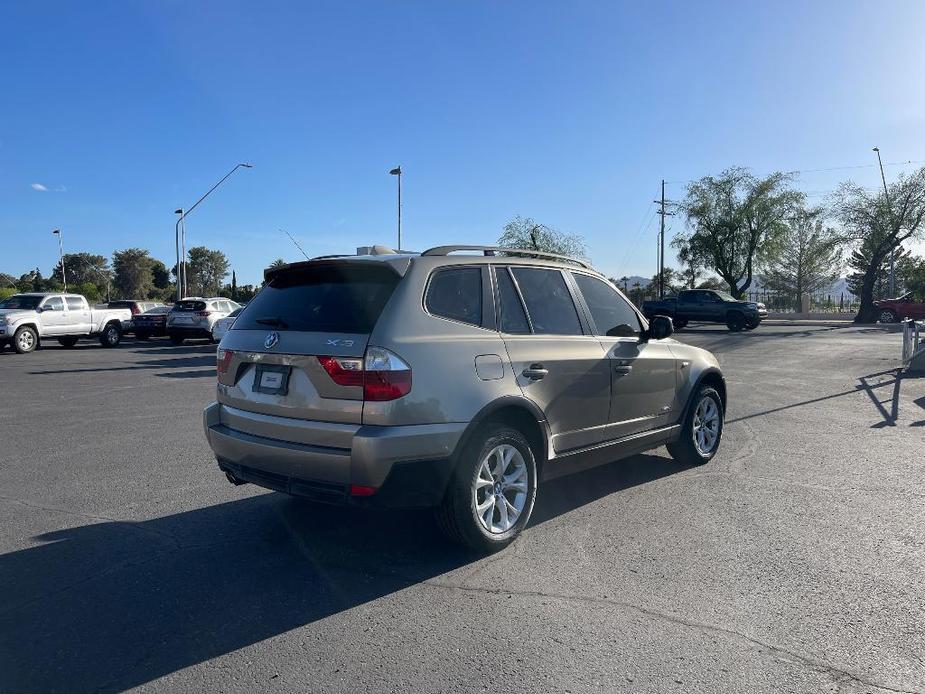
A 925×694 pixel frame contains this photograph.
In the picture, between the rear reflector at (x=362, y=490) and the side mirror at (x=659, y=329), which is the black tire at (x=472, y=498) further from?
the side mirror at (x=659, y=329)

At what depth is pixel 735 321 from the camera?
31.2 meters

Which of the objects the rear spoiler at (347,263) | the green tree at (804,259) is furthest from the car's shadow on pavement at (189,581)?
the green tree at (804,259)

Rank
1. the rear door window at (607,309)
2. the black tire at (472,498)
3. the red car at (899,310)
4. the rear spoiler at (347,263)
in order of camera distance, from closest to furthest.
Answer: the black tire at (472,498) → the rear spoiler at (347,263) → the rear door window at (607,309) → the red car at (899,310)

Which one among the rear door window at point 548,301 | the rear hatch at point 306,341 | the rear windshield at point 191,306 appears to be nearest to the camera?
the rear hatch at point 306,341

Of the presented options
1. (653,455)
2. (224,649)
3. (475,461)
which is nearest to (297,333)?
(475,461)

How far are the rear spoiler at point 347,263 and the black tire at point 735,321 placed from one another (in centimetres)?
2983

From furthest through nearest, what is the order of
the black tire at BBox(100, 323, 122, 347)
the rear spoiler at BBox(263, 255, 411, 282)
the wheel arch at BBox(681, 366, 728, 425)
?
the black tire at BBox(100, 323, 122, 347), the wheel arch at BBox(681, 366, 728, 425), the rear spoiler at BBox(263, 255, 411, 282)

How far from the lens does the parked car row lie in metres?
20.7

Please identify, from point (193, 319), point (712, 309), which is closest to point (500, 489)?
point (193, 319)

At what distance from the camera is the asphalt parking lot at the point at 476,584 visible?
2.90 meters

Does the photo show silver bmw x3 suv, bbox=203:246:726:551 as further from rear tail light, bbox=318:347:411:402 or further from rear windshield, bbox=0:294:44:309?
rear windshield, bbox=0:294:44:309

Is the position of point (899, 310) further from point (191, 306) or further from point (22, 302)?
point (22, 302)

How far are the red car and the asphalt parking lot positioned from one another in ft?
115

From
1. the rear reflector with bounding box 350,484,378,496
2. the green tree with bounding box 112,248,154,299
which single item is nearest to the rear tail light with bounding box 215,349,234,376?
the rear reflector with bounding box 350,484,378,496
